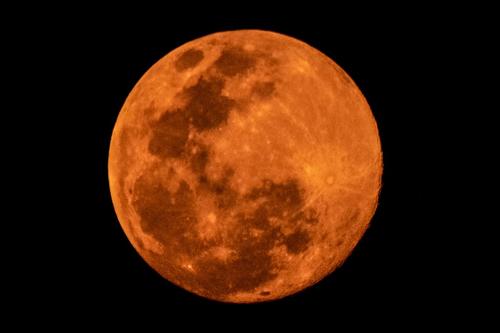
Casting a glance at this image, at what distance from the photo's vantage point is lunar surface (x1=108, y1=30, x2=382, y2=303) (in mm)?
2941

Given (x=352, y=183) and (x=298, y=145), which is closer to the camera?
(x=298, y=145)

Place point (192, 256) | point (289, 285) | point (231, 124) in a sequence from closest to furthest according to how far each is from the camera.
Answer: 1. point (231, 124)
2. point (192, 256)
3. point (289, 285)

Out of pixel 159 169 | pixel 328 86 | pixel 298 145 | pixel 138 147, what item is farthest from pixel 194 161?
pixel 328 86

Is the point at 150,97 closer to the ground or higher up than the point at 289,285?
higher up

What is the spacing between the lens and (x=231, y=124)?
2938mm

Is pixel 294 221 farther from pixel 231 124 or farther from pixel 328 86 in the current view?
pixel 328 86

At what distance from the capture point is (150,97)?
330 centimetres

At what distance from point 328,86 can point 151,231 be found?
1.75m

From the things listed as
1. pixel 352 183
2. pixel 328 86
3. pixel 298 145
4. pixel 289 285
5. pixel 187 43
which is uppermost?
pixel 187 43

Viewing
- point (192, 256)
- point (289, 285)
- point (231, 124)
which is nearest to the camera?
point (231, 124)

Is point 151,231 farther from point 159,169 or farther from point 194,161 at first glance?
point 194,161

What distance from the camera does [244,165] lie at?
291 cm

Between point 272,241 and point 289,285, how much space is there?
1.98 ft

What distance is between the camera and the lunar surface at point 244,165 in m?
2.94
